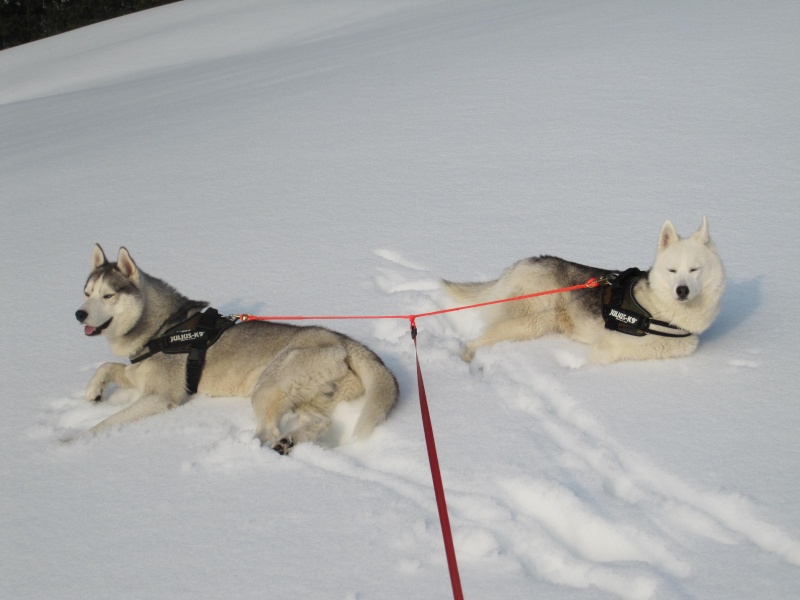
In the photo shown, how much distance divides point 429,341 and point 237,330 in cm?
118

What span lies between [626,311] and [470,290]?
1.07 meters

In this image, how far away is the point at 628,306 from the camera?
4250mm

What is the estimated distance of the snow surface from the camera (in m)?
2.89

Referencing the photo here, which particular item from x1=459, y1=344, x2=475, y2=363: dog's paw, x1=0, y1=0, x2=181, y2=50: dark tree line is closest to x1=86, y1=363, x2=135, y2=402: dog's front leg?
x1=459, y1=344, x2=475, y2=363: dog's paw

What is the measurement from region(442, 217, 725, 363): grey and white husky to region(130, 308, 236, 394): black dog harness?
4.98 feet

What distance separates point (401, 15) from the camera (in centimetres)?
1650

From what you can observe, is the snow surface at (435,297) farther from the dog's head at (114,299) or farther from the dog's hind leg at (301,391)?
the dog's head at (114,299)

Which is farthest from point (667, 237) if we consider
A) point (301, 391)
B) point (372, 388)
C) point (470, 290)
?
point (301, 391)

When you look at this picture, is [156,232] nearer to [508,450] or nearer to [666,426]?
[508,450]

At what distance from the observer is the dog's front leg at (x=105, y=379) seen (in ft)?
14.2

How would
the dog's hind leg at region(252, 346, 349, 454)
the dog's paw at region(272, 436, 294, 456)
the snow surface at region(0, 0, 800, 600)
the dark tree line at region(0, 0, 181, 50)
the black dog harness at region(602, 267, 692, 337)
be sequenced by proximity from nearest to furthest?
the snow surface at region(0, 0, 800, 600)
the dog's paw at region(272, 436, 294, 456)
the dog's hind leg at region(252, 346, 349, 454)
the black dog harness at region(602, 267, 692, 337)
the dark tree line at region(0, 0, 181, 50)

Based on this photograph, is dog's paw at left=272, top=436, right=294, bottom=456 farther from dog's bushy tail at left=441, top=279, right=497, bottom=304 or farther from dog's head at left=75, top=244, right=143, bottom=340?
dog's bushy tail at left=441, top=279, right=497, bottom=304

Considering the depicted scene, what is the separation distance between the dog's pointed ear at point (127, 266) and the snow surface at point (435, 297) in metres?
0.73

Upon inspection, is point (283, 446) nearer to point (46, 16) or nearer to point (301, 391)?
point (301, 391)
